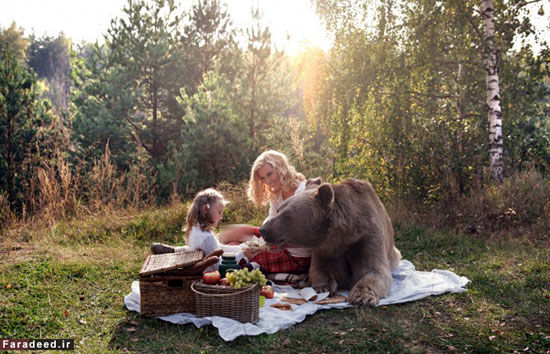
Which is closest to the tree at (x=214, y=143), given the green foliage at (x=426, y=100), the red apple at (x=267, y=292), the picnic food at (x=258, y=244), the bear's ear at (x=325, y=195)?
the green foliage at (x=426, y=100)

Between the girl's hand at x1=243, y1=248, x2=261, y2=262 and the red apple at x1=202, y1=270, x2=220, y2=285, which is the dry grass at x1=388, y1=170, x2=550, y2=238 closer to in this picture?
the girl's hand at x1=243, y1=248, x2=261, y2=262

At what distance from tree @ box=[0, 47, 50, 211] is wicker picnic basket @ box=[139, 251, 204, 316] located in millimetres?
5871

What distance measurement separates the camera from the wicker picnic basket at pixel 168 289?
336 centimetres

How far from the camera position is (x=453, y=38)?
7332mm

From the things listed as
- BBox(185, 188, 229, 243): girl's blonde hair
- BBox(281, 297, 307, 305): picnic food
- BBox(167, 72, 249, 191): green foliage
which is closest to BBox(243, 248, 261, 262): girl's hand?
BBox(185, 188, 229, 243): girl's blonde hair

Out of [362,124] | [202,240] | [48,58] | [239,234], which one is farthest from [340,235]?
[48,58]

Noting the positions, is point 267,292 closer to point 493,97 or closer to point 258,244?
point 258,244

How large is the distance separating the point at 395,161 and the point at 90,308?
518cm

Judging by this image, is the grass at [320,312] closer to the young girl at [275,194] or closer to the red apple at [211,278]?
the red apple at [211,278]

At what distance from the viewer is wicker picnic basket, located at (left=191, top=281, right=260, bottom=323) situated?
3148mm

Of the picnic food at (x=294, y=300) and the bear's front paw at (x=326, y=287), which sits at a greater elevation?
the bear's front paw at (x=326, y=287)

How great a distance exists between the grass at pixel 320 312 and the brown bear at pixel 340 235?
34 cm

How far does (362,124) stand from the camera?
304 inches

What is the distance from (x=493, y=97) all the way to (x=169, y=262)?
570 centimetres
